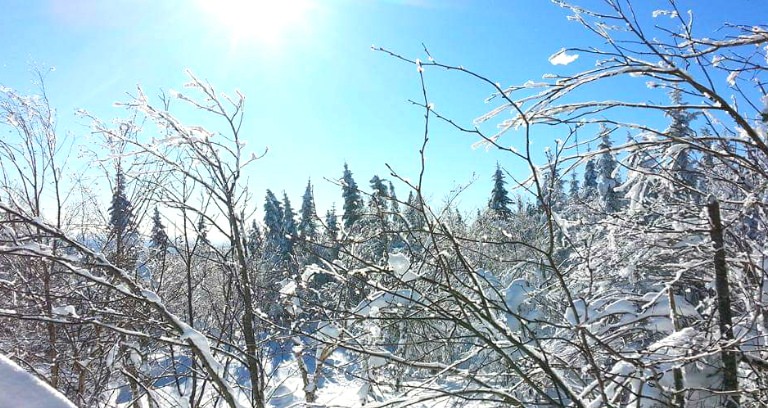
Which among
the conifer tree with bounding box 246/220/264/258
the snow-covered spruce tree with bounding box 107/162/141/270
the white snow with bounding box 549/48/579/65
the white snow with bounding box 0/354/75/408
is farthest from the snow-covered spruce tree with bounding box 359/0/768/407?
the snow-covered spruce tree with bounding box 107/162/141/270

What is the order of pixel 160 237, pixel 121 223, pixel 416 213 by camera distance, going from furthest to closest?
pixel 121 223 < pixel 160 237 < pixel 416 213

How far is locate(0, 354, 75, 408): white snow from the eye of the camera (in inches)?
35.0

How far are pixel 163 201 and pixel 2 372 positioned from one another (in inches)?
119

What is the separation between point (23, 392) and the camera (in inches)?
35.6

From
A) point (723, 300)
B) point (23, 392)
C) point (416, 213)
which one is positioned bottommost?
point (723, 300)

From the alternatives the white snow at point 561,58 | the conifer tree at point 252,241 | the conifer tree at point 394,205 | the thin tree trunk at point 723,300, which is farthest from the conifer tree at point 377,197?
the conifer tree at point 252,241

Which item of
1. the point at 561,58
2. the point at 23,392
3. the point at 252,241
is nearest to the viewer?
the point at 23,392

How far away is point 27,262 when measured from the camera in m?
6.47

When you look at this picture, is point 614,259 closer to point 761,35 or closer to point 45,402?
point 761,35

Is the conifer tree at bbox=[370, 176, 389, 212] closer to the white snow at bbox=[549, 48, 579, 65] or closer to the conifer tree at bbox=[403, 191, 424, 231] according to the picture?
the conifer tree at bbox=[403, 191, 424, 231]

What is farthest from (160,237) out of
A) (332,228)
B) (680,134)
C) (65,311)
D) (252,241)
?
(680,134)

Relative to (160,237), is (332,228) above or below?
below

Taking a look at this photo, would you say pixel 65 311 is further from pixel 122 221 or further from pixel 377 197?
pixel 122 221

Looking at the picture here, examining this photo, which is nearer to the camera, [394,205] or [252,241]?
[394,205]
